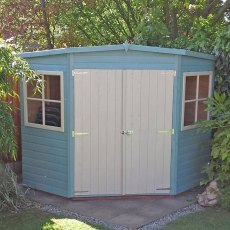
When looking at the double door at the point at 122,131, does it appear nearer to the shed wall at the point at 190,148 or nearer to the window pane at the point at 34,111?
the shed wall at the point at 190,148

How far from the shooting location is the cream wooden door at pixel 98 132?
6207 millimetres

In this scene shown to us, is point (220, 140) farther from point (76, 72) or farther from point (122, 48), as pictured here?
point (76, 72)

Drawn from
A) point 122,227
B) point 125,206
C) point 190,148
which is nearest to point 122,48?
point 190,148

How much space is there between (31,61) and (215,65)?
3012 millimetres

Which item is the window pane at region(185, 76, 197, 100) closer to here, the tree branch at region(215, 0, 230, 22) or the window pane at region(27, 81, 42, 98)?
the window pane at region(27, 81, 42, 98)

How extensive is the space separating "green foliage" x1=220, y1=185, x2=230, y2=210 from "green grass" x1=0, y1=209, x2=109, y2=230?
1873 mm

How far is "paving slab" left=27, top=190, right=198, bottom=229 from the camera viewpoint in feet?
18.7

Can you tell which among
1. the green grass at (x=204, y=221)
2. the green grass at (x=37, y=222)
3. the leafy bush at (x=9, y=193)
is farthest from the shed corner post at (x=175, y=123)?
the leafy bush at (x=9, y=193)

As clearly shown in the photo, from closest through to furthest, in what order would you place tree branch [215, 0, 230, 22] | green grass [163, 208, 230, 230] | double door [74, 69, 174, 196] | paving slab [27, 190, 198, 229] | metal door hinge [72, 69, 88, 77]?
green grass [163, 208, 230, 230] → paving slab [27, 190, 198, 229] → metal door hinge [72, 69, 88, 77] → double door [74, 69, 174, 196] → tree branch [215, 0, 230, 22]

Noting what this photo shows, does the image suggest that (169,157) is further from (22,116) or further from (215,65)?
(22,116)

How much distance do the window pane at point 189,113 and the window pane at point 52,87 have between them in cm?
200

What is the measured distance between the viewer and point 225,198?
6.02m

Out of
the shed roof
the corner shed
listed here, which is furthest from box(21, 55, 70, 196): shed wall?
the shed roof

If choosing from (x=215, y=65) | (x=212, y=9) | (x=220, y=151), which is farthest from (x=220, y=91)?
(x=212, y=9)
